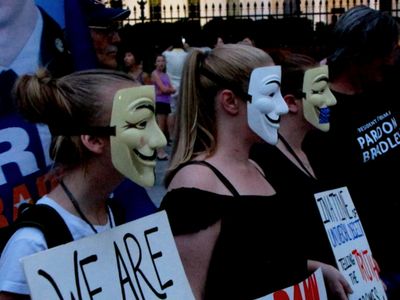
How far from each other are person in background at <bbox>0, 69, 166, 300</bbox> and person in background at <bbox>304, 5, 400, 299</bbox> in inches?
54.8

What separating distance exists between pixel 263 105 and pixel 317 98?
2.11ft

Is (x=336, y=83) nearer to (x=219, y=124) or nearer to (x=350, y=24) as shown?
(x=350, y=24)

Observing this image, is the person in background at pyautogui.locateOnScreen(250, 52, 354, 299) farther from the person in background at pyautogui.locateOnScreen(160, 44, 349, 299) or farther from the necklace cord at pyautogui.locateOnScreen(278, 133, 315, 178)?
the person in background at pyautogui.locateOnScreen(160, 44, 349, 299)

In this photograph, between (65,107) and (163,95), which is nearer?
(65,107)

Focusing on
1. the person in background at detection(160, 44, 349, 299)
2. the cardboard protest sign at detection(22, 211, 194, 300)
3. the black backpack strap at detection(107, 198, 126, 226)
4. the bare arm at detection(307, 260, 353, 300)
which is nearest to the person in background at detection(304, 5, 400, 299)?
the bare arm at detection(307, 260, 353, 300)

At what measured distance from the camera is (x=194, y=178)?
8.51 feet

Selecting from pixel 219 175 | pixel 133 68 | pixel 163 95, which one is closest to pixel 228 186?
pixel 219 175

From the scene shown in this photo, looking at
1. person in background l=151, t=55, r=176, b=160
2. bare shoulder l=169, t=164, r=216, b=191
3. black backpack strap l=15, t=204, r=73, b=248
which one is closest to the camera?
black backpack strap l=15, t=204, r=73, b=248

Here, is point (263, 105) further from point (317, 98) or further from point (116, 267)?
point (116, 267)

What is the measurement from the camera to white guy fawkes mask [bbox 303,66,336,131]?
11.0ft

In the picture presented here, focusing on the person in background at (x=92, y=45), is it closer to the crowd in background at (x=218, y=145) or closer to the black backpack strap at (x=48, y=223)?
the crowd in background at (x=218, y=145)

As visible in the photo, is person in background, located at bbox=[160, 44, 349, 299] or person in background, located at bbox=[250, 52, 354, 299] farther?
person in background, located at bbox=[250, 52, 354, 299]

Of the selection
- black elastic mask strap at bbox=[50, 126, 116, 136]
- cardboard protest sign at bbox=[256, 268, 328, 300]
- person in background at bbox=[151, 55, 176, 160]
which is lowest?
person in background at bbox=[151, 55, 176, 160]

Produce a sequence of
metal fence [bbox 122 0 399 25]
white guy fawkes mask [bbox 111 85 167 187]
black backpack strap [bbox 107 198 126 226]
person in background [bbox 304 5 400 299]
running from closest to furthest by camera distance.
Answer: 1. white guy fawkes mask [bbox 111 85 167 187]
2. black backpack strap [bbox 107 198 126 226]
3. person in background [bbox 304 5 400 299]
4. metal fence [bbox 122 0 399 25]
